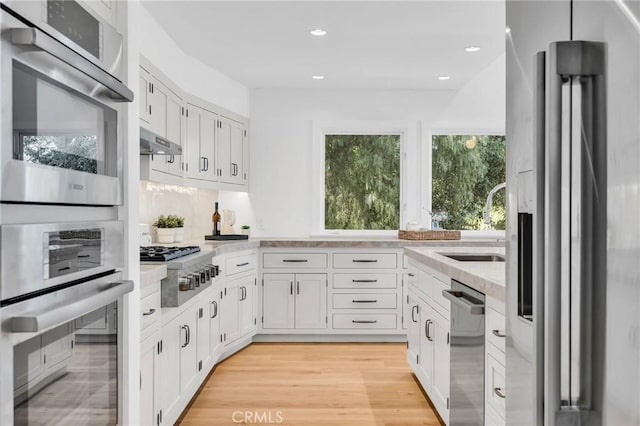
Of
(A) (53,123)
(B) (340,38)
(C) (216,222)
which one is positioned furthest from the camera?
(C) (216,222)

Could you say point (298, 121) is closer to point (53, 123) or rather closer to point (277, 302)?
point (277, 302)

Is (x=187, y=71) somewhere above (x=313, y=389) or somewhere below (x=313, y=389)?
above

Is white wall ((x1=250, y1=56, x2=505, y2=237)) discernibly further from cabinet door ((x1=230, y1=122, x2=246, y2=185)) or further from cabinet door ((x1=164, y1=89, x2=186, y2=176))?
cabinet door ((x1=164, y1=89, x2=186, y2=176))

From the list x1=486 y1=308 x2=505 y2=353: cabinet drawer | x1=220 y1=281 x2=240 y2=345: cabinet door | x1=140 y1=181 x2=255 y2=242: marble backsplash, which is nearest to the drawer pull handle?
x1=486 y1=308 x2=505 y2=353: cabinet drawer

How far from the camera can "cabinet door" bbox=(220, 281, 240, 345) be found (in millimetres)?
3893

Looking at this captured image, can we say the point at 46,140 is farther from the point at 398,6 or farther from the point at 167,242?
the point at 167,242

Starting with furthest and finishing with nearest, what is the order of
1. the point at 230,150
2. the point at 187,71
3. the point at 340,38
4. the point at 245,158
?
the point at 245,158 → the point at 230,150 → the point at 187,71 → the point at 340,38

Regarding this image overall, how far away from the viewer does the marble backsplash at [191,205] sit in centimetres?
384

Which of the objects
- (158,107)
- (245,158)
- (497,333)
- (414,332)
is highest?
(158,107)

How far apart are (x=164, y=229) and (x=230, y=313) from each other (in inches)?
32.9

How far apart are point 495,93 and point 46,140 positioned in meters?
4.90

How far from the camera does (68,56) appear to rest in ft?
3.84

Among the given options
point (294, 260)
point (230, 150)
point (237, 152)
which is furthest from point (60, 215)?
point (237, 152)

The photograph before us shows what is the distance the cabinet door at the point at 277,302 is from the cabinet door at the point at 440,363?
1900mm
